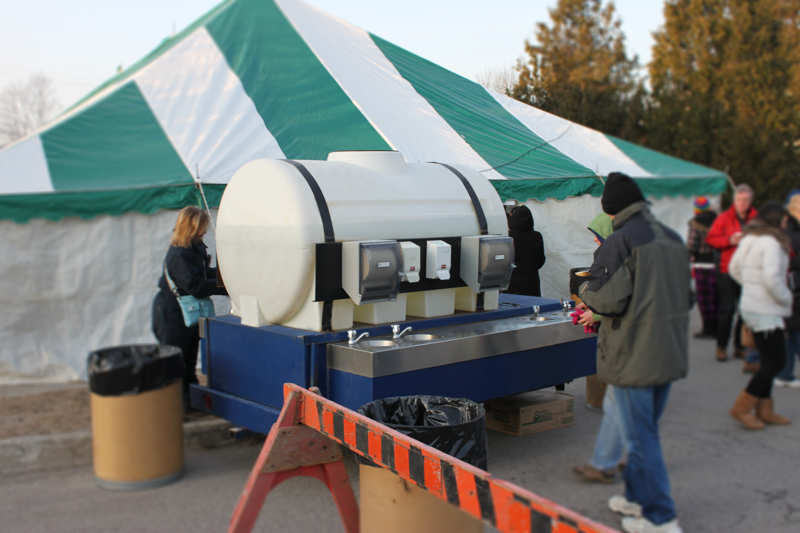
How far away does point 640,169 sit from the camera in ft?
30.9

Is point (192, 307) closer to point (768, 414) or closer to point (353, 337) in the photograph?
point (353, 337)

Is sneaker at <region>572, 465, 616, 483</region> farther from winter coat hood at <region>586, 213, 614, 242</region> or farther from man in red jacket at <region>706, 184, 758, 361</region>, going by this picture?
man in red jacket at <region>706, 184, 758, 361</region>

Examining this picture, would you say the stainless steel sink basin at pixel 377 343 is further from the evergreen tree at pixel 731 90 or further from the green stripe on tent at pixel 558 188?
the evergreen tree at pixel 731 90

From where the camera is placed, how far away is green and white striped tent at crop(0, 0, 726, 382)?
6469 millimetres

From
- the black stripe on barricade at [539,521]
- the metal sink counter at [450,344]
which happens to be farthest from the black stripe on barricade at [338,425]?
the black stripe on barricade at [539,521]

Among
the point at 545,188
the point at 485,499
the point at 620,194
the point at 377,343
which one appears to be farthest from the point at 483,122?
the point at 485,499

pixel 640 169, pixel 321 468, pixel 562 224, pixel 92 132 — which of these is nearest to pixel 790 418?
pixel 562 224

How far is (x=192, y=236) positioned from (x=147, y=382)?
1.33 metres

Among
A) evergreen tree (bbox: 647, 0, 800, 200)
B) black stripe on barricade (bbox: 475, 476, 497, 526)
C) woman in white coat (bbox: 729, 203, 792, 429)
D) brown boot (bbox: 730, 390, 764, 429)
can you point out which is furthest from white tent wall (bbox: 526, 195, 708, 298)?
evergreen tree (bbox: 647, 0, 800, 200)

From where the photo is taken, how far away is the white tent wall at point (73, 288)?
6.41 m

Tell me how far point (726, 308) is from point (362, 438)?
6.60 meters

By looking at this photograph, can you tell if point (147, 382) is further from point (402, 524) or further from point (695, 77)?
point (695, 77)

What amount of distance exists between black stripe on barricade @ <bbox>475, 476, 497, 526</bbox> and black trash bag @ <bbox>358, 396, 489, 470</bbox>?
65cm

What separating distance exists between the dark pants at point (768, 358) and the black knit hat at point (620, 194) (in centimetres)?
273
